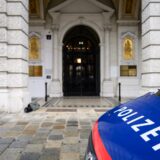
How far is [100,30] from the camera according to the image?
19.6m

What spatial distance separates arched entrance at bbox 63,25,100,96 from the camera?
2073 cm

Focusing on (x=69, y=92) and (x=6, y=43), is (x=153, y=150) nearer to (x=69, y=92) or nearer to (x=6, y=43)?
(x=6, y=43)

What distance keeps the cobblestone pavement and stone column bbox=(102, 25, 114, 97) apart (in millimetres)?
9589

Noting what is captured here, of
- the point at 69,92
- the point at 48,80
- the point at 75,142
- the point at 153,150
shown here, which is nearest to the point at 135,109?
the point at 153,150

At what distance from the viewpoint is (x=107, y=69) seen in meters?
19.4

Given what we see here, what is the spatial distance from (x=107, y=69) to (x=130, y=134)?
58.0 ft

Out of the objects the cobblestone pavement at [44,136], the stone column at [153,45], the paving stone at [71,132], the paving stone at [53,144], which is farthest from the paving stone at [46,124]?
the stone column at [153,45]

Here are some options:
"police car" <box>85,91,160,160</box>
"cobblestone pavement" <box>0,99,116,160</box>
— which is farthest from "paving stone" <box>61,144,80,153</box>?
"police car" <box>85,91,160,160</box>

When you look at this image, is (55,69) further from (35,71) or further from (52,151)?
(52,151)

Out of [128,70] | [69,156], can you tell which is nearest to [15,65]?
[69,156]

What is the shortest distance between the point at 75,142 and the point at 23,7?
6.59 metres

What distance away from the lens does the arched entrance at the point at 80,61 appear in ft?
68.0

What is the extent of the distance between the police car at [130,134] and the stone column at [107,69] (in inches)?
662

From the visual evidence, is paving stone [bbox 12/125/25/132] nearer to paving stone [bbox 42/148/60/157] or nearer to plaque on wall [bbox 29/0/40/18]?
paving stone [bbox 42/148/60/157]
